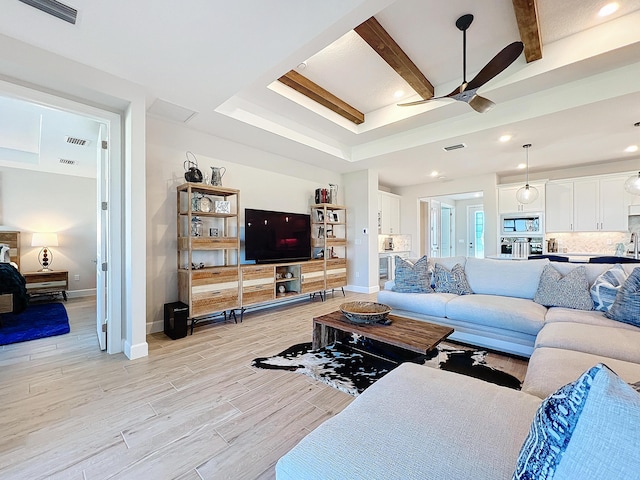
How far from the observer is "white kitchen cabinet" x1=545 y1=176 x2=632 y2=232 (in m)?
5.41

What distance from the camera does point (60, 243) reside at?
18.3 feet

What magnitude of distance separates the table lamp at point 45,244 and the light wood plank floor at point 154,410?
3.19m

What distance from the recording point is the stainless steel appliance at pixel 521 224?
6141mm

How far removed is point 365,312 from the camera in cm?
261

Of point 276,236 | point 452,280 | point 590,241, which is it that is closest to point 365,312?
point 452,280

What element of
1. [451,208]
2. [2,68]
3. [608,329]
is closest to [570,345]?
[608,329]

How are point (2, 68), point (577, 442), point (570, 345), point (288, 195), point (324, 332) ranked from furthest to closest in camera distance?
point (288, 195)
point (324, 332)
point (2, 68)
point (570, 345)
point (577, 442)

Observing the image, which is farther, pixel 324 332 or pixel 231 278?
pixel 231 278

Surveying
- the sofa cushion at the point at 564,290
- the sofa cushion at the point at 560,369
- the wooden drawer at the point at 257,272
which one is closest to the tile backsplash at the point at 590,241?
the sofa cushion at the point at 564,290

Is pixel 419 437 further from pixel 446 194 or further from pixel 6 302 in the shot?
pixel 446 194

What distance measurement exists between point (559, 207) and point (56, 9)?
7997mm

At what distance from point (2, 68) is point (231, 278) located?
2770 millimetres

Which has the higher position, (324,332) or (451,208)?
(451,208)

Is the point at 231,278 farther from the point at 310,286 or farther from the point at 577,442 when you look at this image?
the point at 577,442
